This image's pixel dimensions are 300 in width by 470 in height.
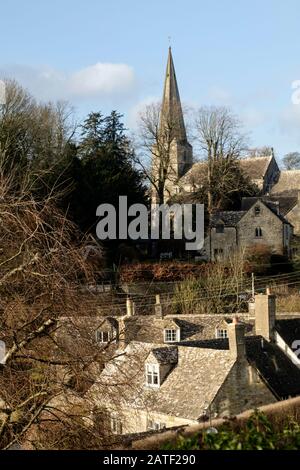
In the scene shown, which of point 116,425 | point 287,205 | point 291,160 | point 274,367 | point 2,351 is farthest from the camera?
point 291,160

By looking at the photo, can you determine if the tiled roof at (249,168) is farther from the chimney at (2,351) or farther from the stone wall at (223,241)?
the chimney at (2,351)

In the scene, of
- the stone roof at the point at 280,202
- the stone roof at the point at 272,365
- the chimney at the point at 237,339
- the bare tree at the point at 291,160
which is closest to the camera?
the chimney at the point at 237,339

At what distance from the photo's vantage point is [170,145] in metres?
59.5

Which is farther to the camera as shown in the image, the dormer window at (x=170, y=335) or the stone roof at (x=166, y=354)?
the dormer window at (x=170, y=335)

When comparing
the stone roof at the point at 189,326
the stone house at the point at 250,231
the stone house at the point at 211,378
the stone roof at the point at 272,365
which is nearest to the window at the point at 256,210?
the stone house at the point at 250,231

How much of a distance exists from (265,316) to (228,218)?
29352 millimetres

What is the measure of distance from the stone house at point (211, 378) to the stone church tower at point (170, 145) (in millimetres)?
32446

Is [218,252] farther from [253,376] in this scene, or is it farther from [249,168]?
[253,376]

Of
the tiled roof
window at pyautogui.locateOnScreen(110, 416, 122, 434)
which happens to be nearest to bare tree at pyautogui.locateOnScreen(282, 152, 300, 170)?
the tiled roof

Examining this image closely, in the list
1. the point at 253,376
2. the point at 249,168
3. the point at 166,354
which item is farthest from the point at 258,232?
the point at 253,376

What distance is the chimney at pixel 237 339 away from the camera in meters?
20.0

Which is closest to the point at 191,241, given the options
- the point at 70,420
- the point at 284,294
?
the point at 284,294
